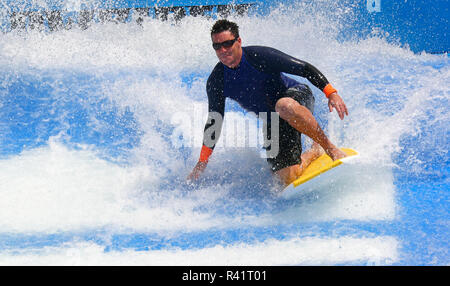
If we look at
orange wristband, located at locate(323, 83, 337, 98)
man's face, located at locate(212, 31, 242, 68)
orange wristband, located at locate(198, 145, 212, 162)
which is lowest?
orange wristband, located at locate(198, 145, 212, 162)

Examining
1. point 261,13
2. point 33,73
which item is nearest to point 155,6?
point 261,13

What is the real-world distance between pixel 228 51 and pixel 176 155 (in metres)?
1.24

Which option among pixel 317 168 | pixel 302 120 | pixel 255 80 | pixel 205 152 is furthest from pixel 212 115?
pixel 317 168

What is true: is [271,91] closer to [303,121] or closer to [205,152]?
[303,121]

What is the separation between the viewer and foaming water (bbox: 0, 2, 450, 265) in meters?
2.49

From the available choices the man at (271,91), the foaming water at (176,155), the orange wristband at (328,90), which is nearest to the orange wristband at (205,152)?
the man at (271,91)

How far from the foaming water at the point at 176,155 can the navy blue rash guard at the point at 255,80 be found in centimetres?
56

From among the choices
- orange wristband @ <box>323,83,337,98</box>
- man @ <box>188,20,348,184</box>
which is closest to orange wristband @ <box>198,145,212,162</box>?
man @ <box>188,20,348,184</box>

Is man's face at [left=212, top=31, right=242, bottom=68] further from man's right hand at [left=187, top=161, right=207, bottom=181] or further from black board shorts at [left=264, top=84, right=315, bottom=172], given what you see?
man's right hand at [left=187, top=161, right=207, bottom=181]

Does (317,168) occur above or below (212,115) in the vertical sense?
below

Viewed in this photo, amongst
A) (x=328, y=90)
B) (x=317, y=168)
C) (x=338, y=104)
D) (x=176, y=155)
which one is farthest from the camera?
(x=176, y=155)

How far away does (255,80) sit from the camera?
2.93m

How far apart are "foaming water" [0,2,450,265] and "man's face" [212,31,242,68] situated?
2.80 feet

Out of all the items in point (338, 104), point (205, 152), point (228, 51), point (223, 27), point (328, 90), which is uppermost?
point (223, 27)
